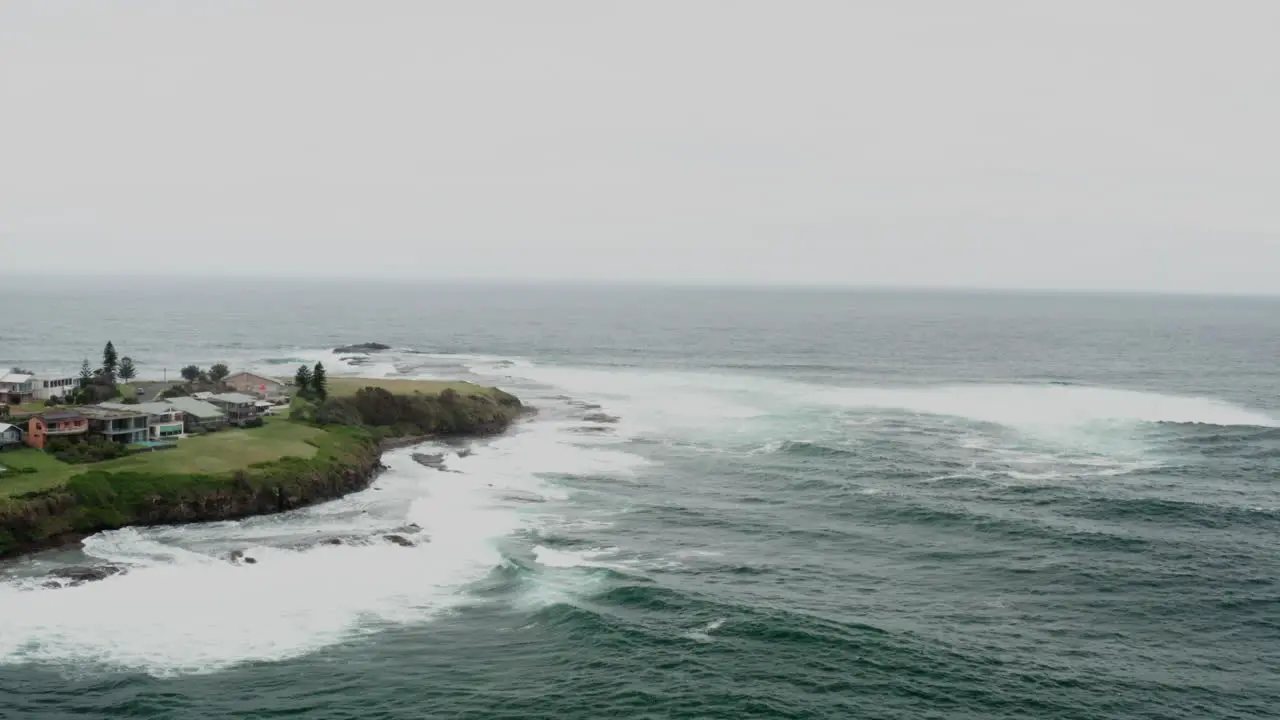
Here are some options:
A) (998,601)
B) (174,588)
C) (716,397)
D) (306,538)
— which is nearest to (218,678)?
(174,588)

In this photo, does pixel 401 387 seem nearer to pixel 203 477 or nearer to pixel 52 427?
pixel 52 427

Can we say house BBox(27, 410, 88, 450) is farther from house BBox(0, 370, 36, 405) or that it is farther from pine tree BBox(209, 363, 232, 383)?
pine tree BBox(209, 363, 232, 383)

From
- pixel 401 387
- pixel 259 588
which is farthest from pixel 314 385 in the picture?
pixel 259 588

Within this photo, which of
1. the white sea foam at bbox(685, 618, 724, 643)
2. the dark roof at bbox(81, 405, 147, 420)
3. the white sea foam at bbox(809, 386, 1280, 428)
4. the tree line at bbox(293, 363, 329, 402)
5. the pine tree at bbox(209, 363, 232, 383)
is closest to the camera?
the white sea foam at bbox(685, 618, 724, 643)

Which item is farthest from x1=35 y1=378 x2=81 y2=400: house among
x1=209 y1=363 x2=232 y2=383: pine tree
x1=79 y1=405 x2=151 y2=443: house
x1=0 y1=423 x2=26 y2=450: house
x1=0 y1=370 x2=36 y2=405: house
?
x1=0 y1=423 x2=26 y2=450: house

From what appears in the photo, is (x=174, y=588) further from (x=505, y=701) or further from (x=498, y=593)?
(x=505, y=701)

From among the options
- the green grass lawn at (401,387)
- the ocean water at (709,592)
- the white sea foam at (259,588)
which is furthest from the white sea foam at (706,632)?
the green grass lawn at (401,387)
